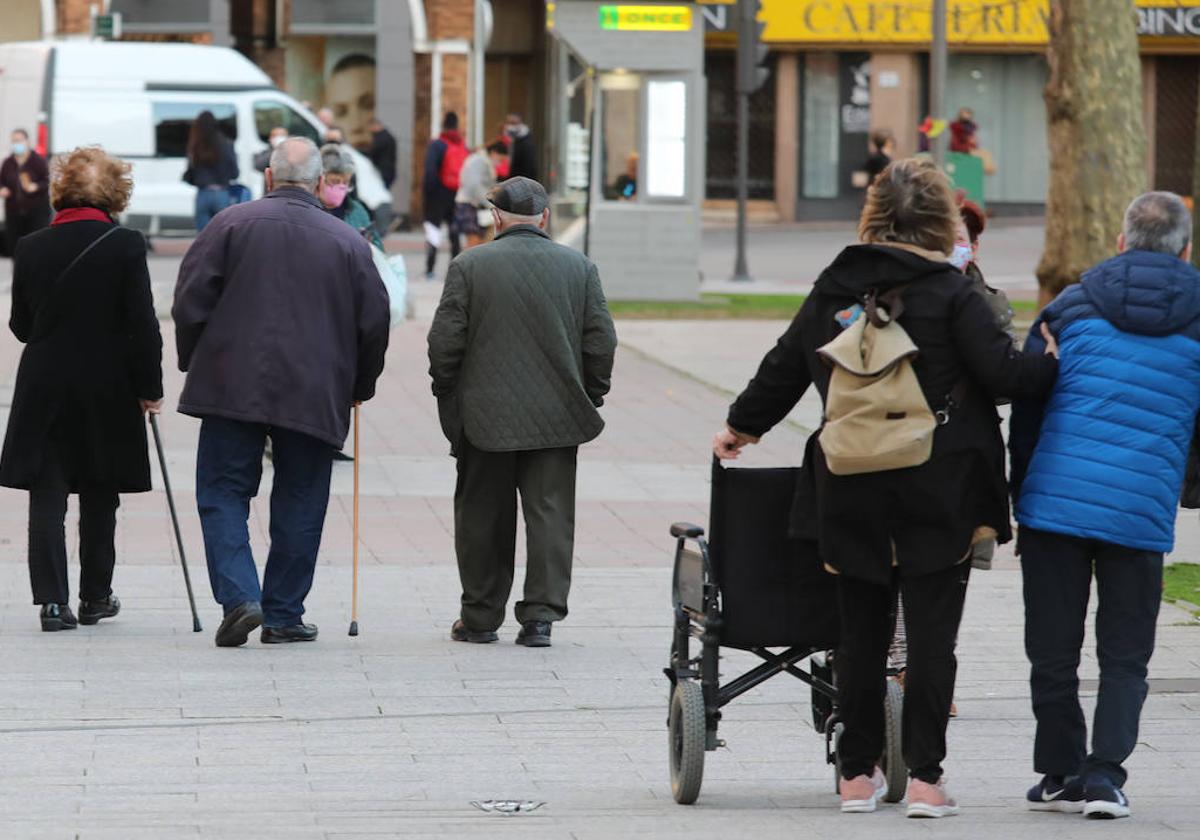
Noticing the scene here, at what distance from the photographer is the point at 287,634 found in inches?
328

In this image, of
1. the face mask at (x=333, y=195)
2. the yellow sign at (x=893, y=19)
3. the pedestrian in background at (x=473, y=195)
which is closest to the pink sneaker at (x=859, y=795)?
the face mask at (x=333, y=195)

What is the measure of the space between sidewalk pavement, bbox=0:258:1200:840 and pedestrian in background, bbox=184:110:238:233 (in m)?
13.3

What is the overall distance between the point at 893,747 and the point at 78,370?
3748 millimetres

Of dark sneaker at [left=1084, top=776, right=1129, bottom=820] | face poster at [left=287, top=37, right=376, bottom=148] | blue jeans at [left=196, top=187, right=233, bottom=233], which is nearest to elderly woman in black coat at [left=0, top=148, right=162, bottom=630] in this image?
dark sneaker at [left=1084, top=776, right=1129, bottom=820]

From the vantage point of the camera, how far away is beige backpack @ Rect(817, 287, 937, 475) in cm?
551

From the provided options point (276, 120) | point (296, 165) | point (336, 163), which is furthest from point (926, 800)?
point (276, 120)

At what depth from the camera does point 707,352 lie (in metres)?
19.8

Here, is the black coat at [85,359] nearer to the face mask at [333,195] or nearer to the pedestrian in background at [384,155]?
the face mask at [333,195]

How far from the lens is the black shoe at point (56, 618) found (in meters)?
8.49

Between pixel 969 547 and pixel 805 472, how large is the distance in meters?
0.45

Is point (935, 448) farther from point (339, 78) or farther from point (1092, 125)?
point (339, 78)

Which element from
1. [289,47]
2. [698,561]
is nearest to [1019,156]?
[289,47]

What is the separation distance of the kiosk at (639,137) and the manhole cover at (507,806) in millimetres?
18178

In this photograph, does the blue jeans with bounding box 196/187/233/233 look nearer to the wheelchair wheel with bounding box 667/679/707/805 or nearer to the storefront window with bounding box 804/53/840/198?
the storefront window with bounding box 804/53/840/198
